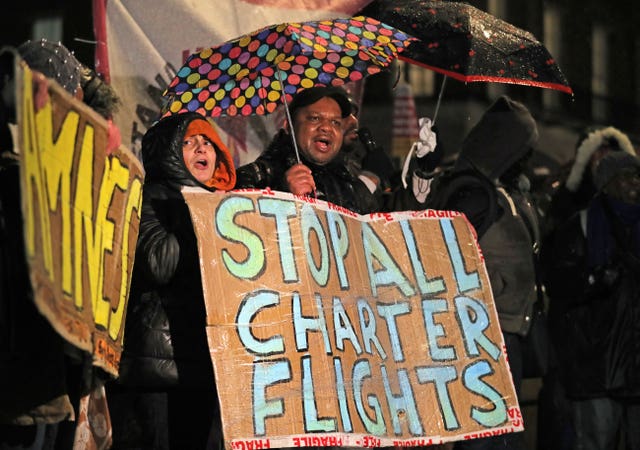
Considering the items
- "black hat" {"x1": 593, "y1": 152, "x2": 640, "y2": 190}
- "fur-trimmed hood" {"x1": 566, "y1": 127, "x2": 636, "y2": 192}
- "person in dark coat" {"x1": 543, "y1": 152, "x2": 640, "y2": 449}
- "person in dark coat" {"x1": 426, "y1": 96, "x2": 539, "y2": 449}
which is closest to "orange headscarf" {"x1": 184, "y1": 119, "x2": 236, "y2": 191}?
"person in dark coat" {"x1": 426, "y1": 96, "x2": 539, "y2": 449}

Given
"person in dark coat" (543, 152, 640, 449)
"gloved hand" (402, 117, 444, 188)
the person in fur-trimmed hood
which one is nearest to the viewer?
"gloved hand" (402, 117, 444, 188)

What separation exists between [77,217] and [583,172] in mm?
4698

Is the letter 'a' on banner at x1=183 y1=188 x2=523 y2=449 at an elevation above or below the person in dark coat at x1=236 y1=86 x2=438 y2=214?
below

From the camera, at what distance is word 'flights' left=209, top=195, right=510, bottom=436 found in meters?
6.33

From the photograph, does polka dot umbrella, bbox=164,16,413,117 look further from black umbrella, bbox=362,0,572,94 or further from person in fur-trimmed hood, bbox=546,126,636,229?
person in fur-trimmed hood, bbox=546,126,636,229

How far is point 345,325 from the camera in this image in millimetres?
6613

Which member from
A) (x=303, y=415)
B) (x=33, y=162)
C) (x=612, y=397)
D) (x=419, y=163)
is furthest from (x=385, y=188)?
(x=33, y=162)

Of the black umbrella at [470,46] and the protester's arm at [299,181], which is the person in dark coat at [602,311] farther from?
the protester's arm at [299,181]

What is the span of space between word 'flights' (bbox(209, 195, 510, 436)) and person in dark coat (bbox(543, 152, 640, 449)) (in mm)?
1419

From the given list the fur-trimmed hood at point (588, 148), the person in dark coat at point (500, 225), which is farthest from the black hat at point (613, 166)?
the person in dark coat at point (500, 225)

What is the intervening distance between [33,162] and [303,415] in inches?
79.0

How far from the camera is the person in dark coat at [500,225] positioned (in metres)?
8.05

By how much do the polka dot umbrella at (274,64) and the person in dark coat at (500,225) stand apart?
0.81m

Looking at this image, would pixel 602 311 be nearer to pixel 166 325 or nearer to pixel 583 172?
pixel 583 172
